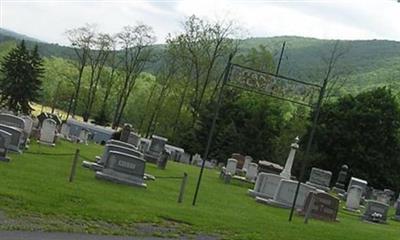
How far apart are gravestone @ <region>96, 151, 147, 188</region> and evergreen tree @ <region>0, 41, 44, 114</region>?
Result: 36.2 metres

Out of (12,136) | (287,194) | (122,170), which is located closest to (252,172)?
(287,194)

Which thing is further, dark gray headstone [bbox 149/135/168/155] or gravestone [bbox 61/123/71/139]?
gravestone [bbox 61/123/71/139]

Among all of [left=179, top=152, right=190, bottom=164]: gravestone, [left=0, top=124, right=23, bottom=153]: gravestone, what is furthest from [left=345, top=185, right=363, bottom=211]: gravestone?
[left=179, top=152, right=190, bottom=164]: gravestone

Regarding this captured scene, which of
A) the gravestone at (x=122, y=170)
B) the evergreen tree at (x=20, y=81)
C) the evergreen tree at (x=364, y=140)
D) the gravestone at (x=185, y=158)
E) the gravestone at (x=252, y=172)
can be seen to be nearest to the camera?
the gravestone at (x=122, y=170)

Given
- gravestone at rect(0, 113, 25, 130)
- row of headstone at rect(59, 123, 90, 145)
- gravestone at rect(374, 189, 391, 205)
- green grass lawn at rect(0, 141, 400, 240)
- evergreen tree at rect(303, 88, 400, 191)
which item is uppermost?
evergreen tree at rect(303, 88, 400, 191)

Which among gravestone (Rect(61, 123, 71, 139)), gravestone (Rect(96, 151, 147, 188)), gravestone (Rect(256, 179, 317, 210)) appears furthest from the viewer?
gravestone (Rect(61, 123, 71, 139))

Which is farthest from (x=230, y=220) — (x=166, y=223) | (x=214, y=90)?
(x=214, y=90)

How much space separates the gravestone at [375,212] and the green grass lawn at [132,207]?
2940 millimetres

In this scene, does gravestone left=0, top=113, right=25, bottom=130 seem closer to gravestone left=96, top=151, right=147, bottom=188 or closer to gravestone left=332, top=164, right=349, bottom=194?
Result: gravestone left=96, top=151, right=147, bottom=188

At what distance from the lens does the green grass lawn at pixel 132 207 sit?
1232 cm

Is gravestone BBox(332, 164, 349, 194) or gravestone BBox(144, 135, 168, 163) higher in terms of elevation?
gravestone BBox(332, 164, 349, 194)

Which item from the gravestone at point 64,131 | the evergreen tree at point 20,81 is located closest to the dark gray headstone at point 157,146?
Answer: the gravestone at point 64,131

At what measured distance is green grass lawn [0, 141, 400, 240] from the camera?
12320 mm

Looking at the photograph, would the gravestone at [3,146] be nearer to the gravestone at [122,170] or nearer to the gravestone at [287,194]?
the gravestone at [122,170]
